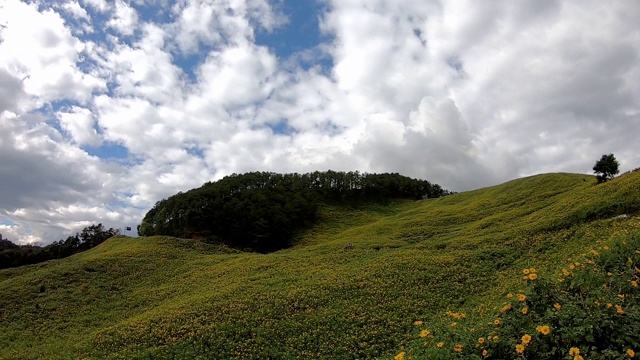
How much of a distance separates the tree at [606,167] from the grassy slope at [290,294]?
14.5 meters

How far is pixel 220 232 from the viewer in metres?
85.1

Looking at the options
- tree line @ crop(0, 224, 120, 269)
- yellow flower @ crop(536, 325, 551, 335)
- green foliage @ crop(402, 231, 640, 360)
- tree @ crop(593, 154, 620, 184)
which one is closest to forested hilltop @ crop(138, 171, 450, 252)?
tree line @ crop(0, 224, 120, 269)

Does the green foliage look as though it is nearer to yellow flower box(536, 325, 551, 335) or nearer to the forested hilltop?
yellow flower box(536, 325, 551, 335)

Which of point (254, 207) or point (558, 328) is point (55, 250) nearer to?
point (254, 207)

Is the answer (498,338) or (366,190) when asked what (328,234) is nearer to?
(366,190)

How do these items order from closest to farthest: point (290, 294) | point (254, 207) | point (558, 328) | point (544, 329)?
1. point (544, 329)
2. point (558, 328)
3. point (290, 294)
4. point (254, 207)

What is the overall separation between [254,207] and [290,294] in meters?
63.9

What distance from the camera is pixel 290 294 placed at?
26.8 m

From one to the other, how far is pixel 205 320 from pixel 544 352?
22.0m

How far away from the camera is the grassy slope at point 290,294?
21.1 m

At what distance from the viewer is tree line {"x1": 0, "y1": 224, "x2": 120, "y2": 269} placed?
9381 centimetres

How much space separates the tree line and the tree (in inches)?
4359

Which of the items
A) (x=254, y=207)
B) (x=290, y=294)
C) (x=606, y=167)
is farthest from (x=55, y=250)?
(x=606, y=167)

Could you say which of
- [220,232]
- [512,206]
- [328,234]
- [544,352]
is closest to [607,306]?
[544,352]
